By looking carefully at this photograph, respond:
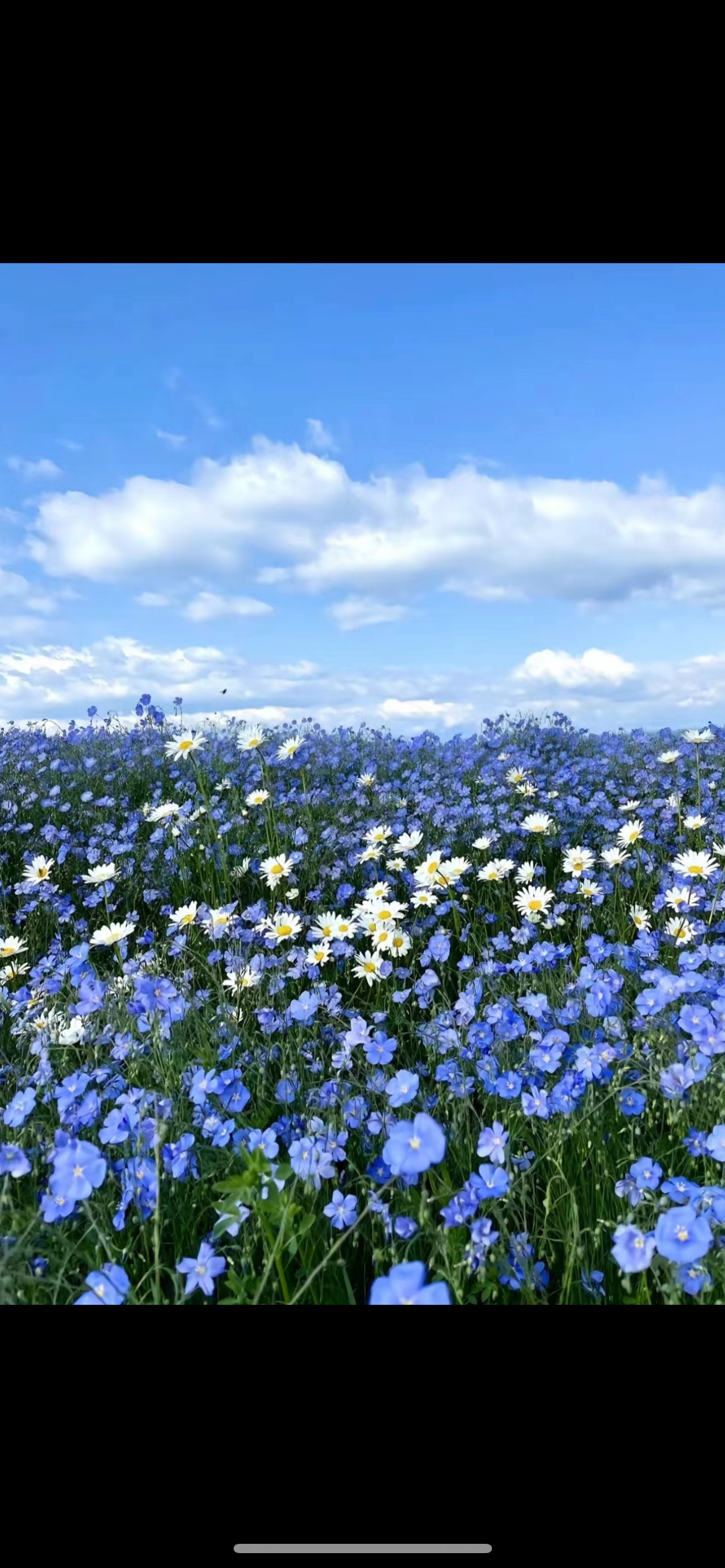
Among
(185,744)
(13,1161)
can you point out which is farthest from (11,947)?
(13,1161)

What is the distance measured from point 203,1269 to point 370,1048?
24.0 inches

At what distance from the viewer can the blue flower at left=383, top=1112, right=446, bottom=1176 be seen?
3.55 ft

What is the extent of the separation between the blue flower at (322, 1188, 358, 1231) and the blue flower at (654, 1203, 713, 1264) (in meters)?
0.43

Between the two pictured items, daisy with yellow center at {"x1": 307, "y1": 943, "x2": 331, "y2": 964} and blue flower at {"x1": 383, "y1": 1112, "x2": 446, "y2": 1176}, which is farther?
daisy with yellow center at {"x1": 307, "y1": 943, "x2": 331, "y2": 964}

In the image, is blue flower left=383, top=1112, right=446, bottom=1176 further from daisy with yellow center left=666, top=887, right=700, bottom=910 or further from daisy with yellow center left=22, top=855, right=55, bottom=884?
daisy with yellow center left=22, top=855, right=55, bottom=884

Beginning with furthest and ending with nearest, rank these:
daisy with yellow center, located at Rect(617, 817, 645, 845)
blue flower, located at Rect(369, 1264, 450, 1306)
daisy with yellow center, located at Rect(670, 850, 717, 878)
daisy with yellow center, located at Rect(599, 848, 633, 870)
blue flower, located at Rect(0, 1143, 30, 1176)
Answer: daisy with yellow center, located at Rect(617, 817, 645, 845) < daisy with yellow center, located at Rect(599, 848, 633, 870) < daisy with yellow center, located at Rect(670, 850, 717, 878) < blue flower, located at Rect(0, 1143, 30, 1176) < blue flower, located at Rect(369, 1264, 450, 1306)

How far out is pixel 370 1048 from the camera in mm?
1868

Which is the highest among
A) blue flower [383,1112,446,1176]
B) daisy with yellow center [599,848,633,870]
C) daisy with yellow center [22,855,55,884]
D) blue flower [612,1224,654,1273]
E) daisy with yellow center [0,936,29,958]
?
daisy with yellow center [599,848,633,870]

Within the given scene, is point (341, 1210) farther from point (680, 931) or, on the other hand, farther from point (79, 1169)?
point (680, 931)

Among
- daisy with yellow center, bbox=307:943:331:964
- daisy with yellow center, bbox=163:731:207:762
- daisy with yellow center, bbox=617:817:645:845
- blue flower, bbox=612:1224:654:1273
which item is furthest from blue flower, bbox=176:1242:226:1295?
daisy with yellow center, bbox=163:731:207:762

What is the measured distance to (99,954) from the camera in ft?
10.9

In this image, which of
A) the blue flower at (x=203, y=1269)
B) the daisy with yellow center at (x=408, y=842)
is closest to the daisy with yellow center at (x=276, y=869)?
the daisy with yellow center at (x=408, y=842)
